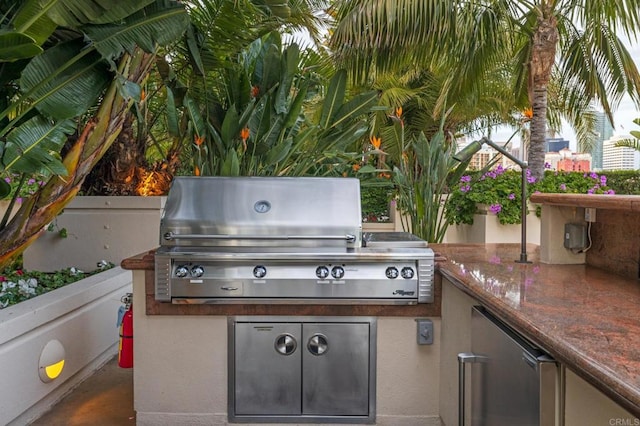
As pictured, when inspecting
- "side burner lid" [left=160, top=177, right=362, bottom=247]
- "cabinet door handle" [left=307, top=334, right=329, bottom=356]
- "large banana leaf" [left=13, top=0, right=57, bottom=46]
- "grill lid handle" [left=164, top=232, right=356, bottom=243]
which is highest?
"large banana leaf" [left=13, top=0, right=57, bottom=46]

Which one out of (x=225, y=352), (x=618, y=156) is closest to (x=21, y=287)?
(x=225, y=352)

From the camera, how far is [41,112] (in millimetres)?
2629

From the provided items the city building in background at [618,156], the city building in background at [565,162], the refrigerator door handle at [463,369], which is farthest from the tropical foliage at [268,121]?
the city building in background at [618,156]

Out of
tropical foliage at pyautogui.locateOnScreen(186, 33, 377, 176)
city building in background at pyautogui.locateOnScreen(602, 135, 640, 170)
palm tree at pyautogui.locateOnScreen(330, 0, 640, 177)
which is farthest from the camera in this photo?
city building in background at pyautogui.locateOnScreen(602, 135, 640, 170)

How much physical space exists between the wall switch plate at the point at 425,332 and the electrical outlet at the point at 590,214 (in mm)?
917

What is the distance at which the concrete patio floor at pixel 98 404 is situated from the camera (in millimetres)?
2900

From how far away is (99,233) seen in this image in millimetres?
5203

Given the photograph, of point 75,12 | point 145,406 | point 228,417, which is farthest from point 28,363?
point 75,12

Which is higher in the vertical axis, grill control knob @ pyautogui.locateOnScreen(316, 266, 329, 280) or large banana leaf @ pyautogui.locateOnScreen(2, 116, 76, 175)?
large banana leaf @ pyautogui.locateOnScreen(2, 116, 76, 175)

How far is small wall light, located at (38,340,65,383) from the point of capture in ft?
9.48

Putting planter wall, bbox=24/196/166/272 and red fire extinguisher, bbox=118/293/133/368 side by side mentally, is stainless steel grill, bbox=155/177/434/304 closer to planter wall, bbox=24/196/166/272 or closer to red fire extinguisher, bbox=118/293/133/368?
red fire extinguisher, bbox=118/293/133/368

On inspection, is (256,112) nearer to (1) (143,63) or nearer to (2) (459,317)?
(1) (143,63)

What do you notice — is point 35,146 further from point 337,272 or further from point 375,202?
point 375,202

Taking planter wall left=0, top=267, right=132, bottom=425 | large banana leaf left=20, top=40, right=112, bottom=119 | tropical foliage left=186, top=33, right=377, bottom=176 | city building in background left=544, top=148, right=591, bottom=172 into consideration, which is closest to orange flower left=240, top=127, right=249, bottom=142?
tropical foliage left=186, top=33, right=377, bottom=176
